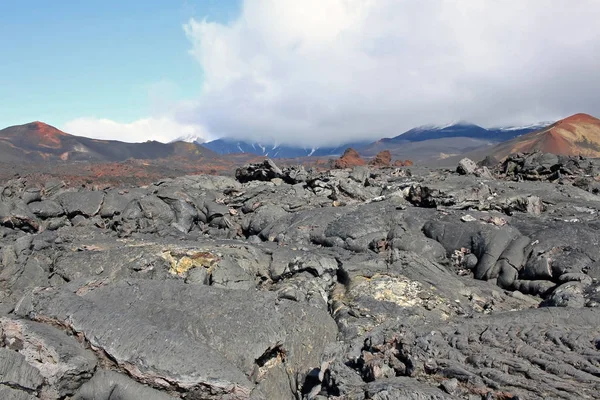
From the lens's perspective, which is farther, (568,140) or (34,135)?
(34,135)

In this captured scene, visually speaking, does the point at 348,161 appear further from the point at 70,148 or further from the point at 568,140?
the point at 70,148

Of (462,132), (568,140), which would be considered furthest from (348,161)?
(462,132)

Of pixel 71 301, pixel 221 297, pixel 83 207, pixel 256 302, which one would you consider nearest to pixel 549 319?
pixel 256 302

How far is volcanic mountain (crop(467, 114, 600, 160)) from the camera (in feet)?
158

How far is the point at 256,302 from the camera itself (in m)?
6.23

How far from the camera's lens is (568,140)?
164 feet

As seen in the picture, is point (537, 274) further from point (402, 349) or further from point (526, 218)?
point (402, 349)

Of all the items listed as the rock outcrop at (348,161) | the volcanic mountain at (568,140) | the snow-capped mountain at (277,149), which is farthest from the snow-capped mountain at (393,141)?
the rock outcrop at (348,161)

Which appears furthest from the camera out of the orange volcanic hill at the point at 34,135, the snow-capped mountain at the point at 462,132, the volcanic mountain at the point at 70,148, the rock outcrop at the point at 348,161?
the snow-capped mountain at the point at 462,132

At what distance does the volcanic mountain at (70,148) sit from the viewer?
59.0 metres

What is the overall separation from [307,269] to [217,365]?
3460 mm

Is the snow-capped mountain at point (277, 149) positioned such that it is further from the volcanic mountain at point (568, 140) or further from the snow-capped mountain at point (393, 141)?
the volcanic mountain at point (568, 140)

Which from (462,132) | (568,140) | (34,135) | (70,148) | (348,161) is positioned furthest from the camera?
(462,132)

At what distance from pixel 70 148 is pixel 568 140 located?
2539 inches
